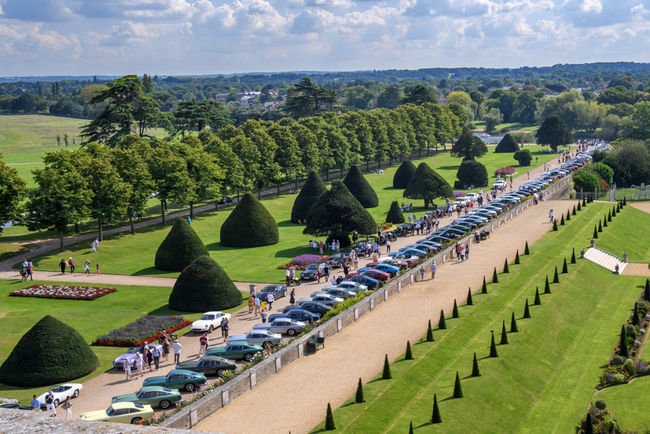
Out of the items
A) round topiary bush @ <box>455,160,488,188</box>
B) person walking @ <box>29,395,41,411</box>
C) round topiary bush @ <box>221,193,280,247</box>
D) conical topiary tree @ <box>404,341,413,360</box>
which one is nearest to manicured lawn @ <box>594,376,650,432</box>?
conical topiary tree @ <box>404,341,413,360</box>

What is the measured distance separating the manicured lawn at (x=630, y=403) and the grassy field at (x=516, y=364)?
4.77 feet

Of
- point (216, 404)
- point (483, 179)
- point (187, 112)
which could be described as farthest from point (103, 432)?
point (187, 112)

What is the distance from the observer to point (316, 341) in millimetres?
45875

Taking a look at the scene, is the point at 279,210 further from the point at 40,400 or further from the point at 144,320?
the point at 40,400

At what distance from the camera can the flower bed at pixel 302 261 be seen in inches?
2906

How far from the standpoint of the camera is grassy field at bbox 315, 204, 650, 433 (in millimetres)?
38344

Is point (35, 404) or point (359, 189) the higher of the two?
point (359, 189)

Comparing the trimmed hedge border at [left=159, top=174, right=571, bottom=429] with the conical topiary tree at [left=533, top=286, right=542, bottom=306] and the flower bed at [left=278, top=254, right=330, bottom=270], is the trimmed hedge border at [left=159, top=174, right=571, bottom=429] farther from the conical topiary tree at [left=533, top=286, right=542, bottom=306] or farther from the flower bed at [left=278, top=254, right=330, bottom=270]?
the flower bed at [left=278, top=254, right=330, bottom=270]

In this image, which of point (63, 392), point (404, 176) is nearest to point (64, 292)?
point (63, 392)

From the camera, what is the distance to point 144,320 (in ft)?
182

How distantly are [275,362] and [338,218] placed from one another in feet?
129

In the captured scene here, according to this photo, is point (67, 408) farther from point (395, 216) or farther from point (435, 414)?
point (395, 216)

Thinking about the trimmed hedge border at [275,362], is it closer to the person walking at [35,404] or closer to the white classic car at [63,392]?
the person walking at [35,404]

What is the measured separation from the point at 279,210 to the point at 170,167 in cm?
2037
